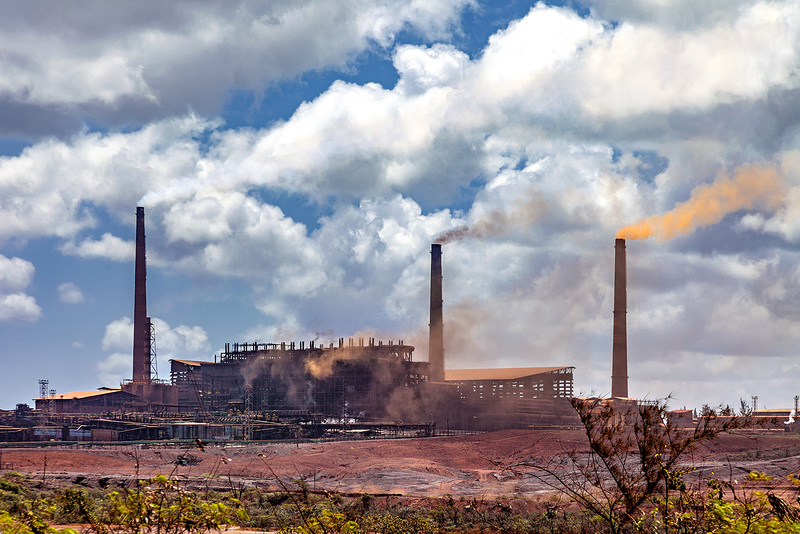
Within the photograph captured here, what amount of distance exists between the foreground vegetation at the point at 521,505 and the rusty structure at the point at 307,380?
149 ft

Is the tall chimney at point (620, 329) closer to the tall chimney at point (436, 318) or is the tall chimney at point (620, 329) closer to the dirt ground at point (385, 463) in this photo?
the dirt ground at point (385, 463)

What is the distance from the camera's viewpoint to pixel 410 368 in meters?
101

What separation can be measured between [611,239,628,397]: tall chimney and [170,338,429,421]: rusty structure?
23939 millimetres

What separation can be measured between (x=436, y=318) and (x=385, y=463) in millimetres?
43385

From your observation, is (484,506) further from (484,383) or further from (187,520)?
(484,383)

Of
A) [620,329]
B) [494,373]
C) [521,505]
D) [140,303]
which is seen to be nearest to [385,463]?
[521,505]

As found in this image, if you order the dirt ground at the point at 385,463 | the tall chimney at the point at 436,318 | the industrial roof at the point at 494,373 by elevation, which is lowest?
the dirt ground at the point at 385,463

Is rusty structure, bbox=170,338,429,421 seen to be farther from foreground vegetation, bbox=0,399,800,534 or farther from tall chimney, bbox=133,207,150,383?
foreground vegetation, bbox=0,399,800,534

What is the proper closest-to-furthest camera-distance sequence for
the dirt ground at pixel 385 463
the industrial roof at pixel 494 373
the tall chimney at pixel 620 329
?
1. the dirt ground at pixel 385 463
2. the tall chimney at pixel 620 329
3. the industrial roof at pixel 494 373

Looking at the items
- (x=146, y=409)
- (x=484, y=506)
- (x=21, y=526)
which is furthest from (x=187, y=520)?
(x=146, y=409)

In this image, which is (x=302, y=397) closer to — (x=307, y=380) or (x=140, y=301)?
(x=307, y=380)

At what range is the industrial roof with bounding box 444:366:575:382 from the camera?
9656 cm

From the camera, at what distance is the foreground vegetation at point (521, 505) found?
10641mm

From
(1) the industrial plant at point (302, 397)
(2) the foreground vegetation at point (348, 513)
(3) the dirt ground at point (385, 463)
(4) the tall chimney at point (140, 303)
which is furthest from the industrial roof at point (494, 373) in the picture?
(2) the foreground vegetation at point (348, 513)
